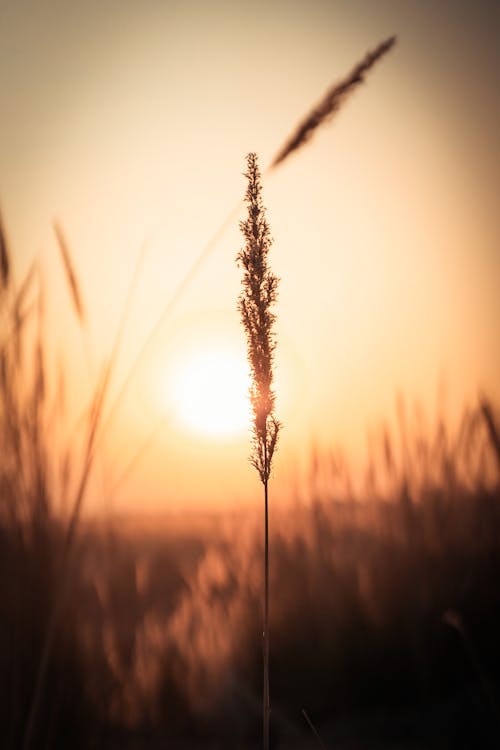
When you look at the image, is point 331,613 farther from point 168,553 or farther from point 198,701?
point 168,553

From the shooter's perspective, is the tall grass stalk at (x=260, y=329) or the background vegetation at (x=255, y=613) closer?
the tall grass stalk at (x=260, y=329)

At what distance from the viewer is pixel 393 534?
3006 millimetres

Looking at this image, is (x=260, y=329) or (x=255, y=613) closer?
(x=260, y=329)

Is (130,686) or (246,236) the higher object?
(246,236)

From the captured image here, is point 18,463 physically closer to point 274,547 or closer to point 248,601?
point 248,601

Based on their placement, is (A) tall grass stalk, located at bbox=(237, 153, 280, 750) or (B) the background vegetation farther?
(B) the background vegetation

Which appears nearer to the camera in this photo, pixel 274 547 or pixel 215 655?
pixel 215 655

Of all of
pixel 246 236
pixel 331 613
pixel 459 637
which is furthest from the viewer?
pixel 331 613

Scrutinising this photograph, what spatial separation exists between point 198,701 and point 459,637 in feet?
3.22

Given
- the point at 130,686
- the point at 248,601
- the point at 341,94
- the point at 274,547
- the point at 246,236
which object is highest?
the point at 341,94

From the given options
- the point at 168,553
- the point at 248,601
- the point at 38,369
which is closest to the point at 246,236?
the point at 38,369

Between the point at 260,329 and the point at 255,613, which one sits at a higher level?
the point at 260,329

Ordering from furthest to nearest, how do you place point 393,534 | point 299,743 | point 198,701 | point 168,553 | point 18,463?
point 168,553
point 393,534
point 198,701
point 299,743
point 18,463

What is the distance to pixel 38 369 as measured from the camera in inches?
58.7
